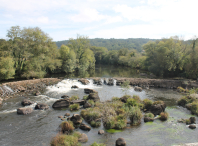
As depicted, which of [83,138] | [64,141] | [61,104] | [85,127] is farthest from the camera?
[61,104]

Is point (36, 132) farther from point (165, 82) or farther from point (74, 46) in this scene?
point (74, 46)

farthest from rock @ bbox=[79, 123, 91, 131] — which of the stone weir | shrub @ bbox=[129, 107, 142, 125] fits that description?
the stone weir

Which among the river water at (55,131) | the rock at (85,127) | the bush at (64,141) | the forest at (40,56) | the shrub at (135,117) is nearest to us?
the bush at (64,141)

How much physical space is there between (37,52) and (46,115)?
32.9 metres

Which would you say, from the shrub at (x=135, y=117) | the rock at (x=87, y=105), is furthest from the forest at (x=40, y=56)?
the shrub at (x=135, y=117)

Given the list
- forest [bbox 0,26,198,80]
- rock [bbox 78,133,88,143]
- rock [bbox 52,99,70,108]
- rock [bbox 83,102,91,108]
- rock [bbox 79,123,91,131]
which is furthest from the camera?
forest [bbox 0,26,198,80]

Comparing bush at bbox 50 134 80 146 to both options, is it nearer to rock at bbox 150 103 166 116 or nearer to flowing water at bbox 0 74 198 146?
flowing water at bbox 0 74 198 146

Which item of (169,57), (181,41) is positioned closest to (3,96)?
(169,57)

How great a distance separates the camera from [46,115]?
65.0 ft

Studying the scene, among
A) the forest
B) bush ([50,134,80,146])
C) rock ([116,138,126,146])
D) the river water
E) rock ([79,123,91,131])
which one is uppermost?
the forest

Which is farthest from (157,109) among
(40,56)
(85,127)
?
(40,56)

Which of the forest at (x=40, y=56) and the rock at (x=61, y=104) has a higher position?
the forest at (x=40, y=56)

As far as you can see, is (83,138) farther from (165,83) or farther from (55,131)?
(165,83)

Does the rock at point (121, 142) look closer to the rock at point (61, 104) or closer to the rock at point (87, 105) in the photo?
the rock at point (87, 105)
